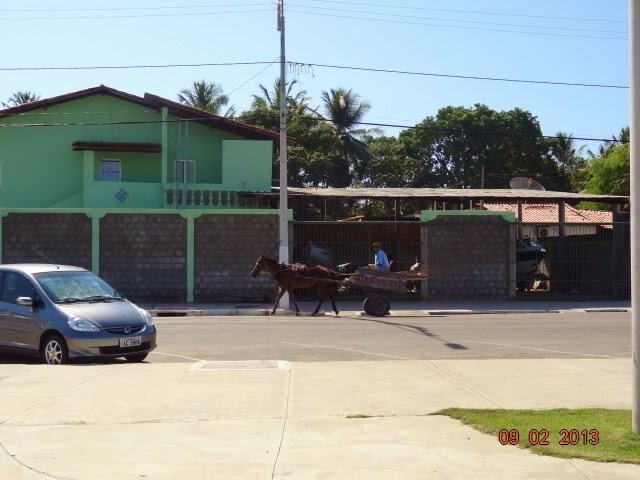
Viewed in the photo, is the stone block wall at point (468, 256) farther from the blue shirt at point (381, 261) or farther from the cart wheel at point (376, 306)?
the cart wheel at point (376, 306)

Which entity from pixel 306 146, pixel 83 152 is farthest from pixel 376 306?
pixel 306 146

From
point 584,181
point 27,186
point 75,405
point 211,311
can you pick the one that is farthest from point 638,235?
point 584,181

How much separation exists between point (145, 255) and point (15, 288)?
13645mm

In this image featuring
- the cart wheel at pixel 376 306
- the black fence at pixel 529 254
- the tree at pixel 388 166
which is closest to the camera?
the cart wheel at pixel 376 306

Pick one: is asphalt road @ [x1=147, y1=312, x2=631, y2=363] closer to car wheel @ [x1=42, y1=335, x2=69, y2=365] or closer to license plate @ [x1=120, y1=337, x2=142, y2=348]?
license plate @ [x1=120, y1=337, x2=142, y2=348]

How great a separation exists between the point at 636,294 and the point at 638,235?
0.50 m

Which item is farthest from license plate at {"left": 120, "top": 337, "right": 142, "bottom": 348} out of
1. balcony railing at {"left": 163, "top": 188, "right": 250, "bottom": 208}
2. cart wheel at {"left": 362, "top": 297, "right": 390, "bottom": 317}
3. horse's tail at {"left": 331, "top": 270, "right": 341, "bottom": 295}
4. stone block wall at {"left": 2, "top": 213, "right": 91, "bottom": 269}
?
balcony railing at {"left": 163, "top": 188, "right": 250, "bottom": 208}

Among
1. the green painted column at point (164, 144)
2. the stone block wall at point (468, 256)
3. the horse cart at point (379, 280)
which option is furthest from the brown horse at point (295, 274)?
the green painted column at point (164, 144)

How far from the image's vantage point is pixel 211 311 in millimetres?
24828

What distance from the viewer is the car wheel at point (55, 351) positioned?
1291 centimetres

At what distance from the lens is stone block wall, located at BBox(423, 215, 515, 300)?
28078mm

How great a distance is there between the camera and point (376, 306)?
23359mm

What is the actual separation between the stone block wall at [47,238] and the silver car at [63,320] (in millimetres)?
13353

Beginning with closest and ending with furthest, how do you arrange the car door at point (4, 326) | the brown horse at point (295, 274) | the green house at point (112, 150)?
the car door at point (4, 326) → the brown horse at point (295, 274) → the green house at point (112, 150)
